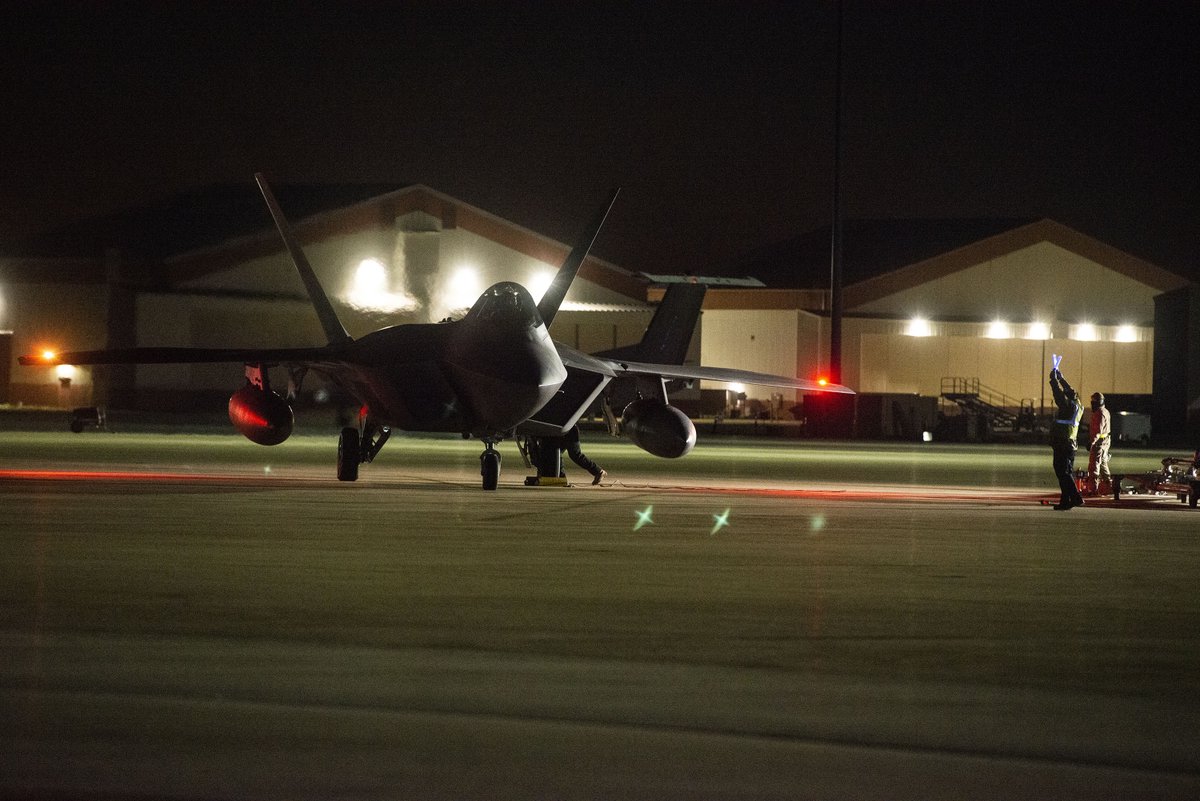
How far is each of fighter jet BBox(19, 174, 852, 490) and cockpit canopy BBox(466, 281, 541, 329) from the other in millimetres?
12

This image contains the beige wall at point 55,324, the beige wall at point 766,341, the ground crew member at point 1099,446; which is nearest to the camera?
the ground crew member at point 1099,446

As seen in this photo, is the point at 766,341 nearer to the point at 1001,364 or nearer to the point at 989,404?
the point at 1001,364

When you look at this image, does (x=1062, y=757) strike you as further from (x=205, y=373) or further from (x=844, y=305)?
(x=844, y=305)

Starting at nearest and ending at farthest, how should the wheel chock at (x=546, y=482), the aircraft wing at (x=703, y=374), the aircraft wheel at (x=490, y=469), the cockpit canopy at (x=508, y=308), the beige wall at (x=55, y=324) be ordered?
the cockpit canopy at (x=508, y=308) → the aircraft wheel at (x=490, y=469) → the wheel chock at (x=546, y=482) → the aircraft wing at (x=703, y=374) → the beige wall at (x=55, y=324)

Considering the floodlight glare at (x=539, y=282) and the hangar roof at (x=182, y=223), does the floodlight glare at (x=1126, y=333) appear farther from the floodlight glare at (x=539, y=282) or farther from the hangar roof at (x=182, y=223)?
the hangar roof at (x=182, y=223)

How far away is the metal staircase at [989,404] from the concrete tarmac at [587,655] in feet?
129

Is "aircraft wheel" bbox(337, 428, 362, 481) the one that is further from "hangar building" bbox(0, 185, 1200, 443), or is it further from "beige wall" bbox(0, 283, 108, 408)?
"beige wall" bbox(0, 283, 108, 408)

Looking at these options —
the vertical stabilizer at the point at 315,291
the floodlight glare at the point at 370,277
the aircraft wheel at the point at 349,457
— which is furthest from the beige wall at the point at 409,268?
the aircraft wheel at the point at 349,457

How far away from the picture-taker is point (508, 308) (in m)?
18.8

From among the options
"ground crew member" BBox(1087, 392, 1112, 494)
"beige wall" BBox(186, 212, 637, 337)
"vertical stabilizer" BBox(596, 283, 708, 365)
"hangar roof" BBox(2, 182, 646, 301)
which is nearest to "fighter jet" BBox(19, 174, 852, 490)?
"vertical stabilizer" BBox(596, 283, 708, 365)

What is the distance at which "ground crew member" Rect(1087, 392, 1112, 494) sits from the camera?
20.6m

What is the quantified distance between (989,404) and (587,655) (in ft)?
186

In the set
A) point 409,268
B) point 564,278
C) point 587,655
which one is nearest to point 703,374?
point 564,278

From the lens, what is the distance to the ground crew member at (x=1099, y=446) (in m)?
20.6
